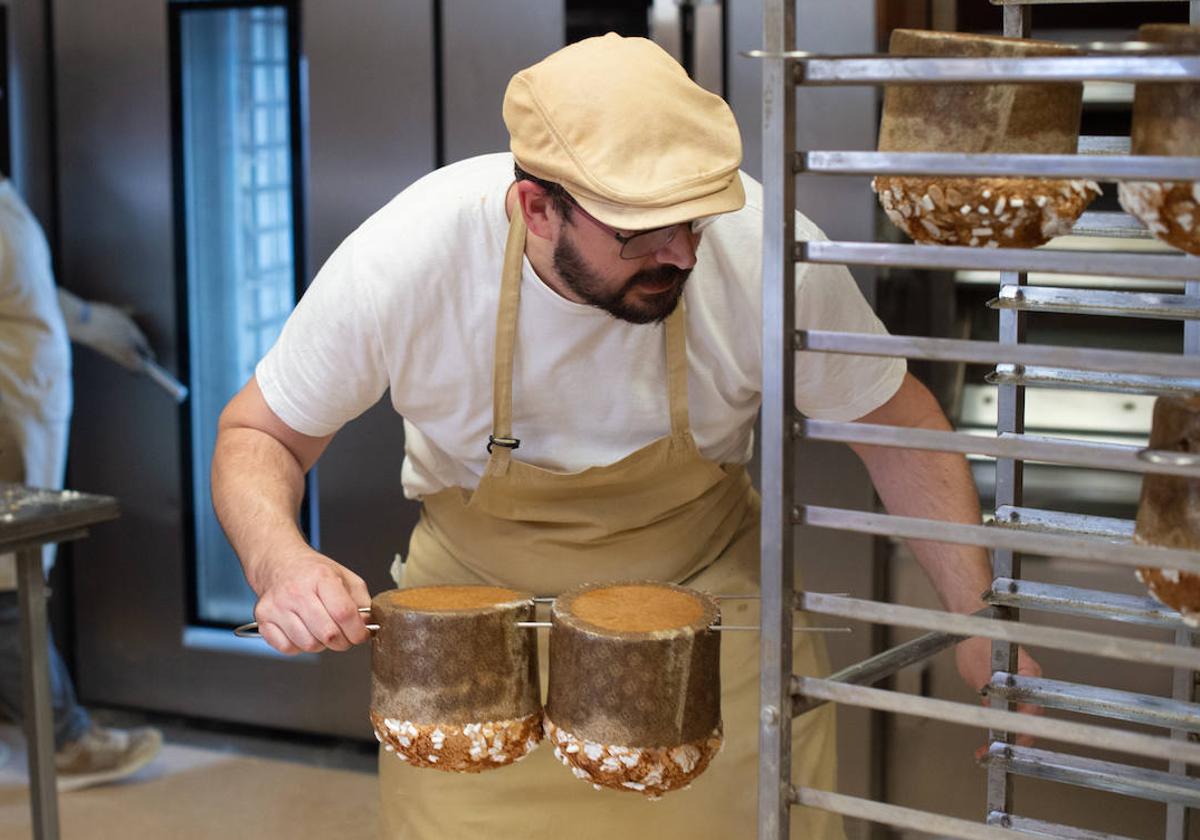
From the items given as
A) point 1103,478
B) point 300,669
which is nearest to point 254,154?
point 300,669

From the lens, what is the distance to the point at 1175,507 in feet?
3.28

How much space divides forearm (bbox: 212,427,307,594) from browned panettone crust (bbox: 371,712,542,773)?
0.91 ft

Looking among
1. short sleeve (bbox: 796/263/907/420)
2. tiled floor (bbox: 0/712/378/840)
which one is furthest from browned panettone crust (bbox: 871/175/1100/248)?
tiled floor (bbox: 0/712/378/840)

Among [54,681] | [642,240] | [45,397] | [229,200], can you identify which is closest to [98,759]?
[54,681]

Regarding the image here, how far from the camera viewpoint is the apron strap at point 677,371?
1.72 meters

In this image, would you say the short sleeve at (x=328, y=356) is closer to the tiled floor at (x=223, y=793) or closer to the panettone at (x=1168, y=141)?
the panettone at (x=1168, y=141)

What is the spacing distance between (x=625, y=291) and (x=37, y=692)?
1.36 metres

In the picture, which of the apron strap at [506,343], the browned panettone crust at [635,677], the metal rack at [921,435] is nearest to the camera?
the metal rack at [921,435]

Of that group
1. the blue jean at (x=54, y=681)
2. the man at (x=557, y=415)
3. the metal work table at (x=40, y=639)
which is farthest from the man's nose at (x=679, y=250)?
the blue jean at (x=54, y=681)

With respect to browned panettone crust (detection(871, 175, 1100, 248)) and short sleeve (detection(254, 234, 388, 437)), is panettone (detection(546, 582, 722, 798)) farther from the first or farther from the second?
short sleeve (detection(254, 234, 388, 437))

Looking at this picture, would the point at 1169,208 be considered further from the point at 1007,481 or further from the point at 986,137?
the point at 1007,481

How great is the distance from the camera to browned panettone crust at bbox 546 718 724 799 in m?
1.30

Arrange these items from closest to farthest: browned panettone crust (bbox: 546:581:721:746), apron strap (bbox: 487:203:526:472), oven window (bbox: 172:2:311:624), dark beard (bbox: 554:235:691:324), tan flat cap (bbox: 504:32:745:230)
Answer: browned panettone crust (bbox: 546:581:721:746) < tan flat cap (bbox: 504:32:745:230) < dark beard (bbox: 554:235:691:324) < apron strap (bbox: 487:203:526:472) < oven window (bbox: 172:2:311:624)

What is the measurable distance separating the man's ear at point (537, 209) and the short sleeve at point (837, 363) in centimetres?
27
